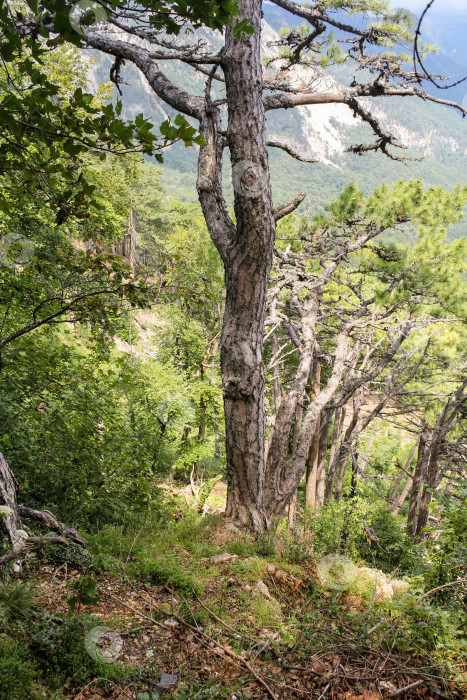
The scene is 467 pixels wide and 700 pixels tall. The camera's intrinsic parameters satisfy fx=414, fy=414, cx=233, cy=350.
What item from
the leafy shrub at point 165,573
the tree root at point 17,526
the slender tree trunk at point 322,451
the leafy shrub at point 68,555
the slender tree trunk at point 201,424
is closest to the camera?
the tree root at point 17,526

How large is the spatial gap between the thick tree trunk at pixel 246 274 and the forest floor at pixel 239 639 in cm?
89

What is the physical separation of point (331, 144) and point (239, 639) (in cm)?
17727

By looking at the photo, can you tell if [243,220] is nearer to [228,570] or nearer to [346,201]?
[228,570]

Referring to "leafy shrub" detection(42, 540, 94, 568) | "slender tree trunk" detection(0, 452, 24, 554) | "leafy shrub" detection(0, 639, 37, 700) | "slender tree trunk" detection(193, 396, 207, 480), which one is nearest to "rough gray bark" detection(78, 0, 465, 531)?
"leafy shrub" detection(42, 540, 94, 568)

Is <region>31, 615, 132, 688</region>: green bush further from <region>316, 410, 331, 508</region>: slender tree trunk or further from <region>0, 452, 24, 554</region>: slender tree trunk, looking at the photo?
<region>316, 410, 331, 508</region>: slender tree trunk

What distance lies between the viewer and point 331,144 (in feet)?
513

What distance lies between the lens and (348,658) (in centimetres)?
218

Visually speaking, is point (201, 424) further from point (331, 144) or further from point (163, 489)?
point (331, 144)

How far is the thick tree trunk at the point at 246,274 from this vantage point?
3.35 m

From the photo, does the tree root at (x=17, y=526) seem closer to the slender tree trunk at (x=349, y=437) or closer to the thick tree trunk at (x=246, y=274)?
the thick tree trunk at (x=246, y=274)

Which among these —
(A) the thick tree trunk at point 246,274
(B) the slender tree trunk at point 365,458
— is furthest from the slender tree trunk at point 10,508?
(B) the slender tree trunk at point 365,458

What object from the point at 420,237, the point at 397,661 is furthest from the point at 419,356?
the point at 397,661

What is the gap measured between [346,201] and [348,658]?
A: 8.50 meters

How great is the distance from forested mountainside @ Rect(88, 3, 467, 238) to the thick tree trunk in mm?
75338
